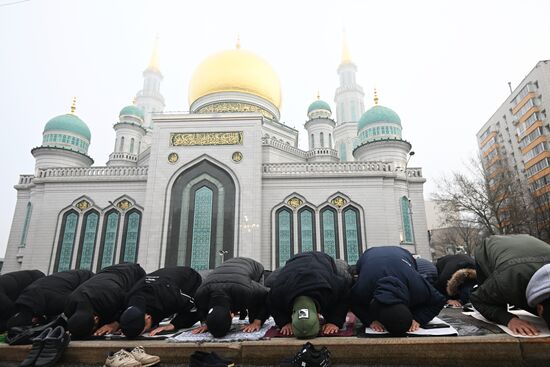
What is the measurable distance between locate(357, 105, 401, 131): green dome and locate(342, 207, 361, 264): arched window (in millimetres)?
A: 6647

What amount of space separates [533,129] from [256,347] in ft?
102

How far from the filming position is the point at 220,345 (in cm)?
314

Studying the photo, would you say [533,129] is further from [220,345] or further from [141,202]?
[220,345]

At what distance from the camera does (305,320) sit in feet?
10.4

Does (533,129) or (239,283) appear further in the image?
(533,129)

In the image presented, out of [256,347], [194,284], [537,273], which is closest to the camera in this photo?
[537,273]

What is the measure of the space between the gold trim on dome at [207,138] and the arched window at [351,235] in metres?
6.53

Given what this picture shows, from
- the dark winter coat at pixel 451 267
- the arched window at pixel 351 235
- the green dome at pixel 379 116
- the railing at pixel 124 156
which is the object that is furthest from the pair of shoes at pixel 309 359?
the railing at pixel 124 156

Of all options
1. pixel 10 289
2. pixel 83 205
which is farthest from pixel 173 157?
pixel 10 289

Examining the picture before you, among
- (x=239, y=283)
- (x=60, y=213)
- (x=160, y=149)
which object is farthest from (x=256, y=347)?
(x=60, y=213)

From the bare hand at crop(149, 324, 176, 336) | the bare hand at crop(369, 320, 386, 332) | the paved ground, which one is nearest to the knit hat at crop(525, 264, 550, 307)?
the paved ground

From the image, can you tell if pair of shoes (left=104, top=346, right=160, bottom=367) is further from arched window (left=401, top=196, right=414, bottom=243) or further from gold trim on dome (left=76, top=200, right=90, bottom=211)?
gold trim on dome (left=76, top=200, right=90, bottom=211)

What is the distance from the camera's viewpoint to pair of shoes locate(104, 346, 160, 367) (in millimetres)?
2781

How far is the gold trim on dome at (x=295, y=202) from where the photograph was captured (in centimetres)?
1762
